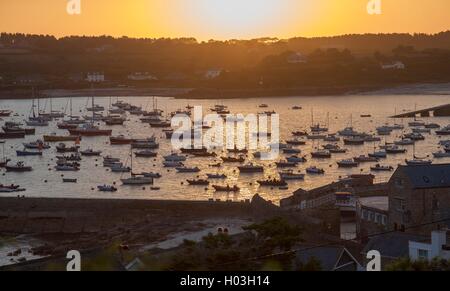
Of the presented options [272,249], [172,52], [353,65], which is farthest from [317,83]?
[272,249]

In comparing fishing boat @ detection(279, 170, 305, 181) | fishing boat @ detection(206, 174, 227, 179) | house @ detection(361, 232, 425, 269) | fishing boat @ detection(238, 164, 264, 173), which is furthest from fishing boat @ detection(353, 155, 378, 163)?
house @ detection(361, 232, 425, 269)

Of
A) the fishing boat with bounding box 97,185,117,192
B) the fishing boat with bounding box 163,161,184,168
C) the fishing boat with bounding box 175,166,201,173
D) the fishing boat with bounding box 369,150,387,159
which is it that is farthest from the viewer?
the fishing boat with bounding box 369,150,387,159

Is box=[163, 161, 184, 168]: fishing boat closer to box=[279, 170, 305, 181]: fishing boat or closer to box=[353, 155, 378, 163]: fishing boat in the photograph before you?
box=[279, 170, 305, 181]: fishing boat

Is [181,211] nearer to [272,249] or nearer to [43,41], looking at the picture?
[272,249]

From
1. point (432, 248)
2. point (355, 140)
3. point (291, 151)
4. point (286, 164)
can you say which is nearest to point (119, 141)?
point (291, 151)
